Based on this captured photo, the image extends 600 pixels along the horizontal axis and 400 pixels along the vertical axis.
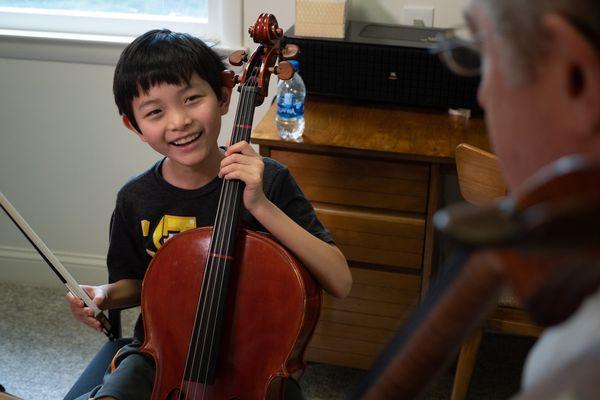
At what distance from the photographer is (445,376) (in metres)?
2.36

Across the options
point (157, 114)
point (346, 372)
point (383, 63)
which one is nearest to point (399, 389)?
point (157, 114)

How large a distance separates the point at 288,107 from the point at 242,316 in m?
0.71

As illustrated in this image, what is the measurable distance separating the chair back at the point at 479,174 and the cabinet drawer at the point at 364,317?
0.42 meters

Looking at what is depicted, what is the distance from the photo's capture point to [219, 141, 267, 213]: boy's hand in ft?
4.52

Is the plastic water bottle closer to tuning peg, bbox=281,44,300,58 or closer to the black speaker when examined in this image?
the black speaker

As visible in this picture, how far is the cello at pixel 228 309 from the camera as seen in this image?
4.42 ft

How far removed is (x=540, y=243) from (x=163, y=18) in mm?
2223

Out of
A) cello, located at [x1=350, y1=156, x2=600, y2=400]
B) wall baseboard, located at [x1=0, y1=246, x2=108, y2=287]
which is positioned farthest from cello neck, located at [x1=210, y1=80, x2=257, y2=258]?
wall baseboard, located at [x1=0, y1=246, x2=108, y2=287]

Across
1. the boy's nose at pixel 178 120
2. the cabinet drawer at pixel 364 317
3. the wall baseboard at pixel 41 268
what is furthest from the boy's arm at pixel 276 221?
the wall baseboard at pixel 41 268

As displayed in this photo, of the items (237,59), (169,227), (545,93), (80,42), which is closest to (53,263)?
(169,227)

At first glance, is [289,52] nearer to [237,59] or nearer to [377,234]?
[237,59]

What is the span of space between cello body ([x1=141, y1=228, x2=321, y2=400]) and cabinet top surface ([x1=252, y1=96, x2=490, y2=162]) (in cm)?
58

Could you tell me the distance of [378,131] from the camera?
1985mm

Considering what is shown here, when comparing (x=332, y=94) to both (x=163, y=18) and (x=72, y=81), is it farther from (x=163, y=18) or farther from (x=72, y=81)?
(x=72, y=81)
